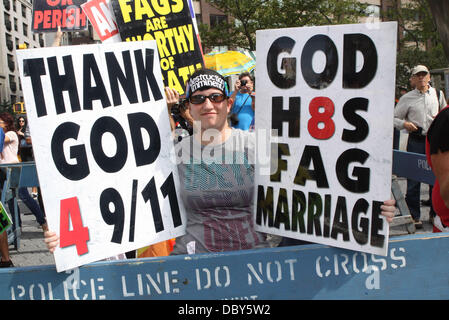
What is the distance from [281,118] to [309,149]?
0.19 meters

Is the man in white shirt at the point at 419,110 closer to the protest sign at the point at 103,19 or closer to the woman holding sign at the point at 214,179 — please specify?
the protest sign at the point at 103,19

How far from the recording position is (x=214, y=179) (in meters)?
2.34

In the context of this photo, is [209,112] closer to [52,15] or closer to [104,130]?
[104,130]

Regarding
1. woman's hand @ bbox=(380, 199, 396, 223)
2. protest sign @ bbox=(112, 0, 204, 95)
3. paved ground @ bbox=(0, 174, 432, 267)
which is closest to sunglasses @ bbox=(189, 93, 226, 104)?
woman's hand @ bbox=(380, 199, 396, 223)

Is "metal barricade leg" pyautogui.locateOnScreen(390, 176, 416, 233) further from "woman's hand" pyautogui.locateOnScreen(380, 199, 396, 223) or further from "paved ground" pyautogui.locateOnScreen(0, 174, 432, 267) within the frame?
"woman's hand" pyautogui.locateOnScreen(380, 199, 396, 223)

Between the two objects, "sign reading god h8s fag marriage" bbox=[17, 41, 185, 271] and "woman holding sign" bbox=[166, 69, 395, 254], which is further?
"woman holding sign" bbox=[166, 69, 395, 254]

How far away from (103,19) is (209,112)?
6.31 feet

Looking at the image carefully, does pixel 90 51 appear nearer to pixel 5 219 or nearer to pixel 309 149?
pixel 309 149

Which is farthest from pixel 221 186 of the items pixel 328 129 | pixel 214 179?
pixel 328 129

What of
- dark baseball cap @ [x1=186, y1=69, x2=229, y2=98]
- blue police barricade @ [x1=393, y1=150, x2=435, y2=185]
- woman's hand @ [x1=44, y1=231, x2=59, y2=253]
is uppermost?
dark baseball cap @ [x1=186, y1=69, x2=229, y2=98]

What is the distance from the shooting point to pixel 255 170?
217cm

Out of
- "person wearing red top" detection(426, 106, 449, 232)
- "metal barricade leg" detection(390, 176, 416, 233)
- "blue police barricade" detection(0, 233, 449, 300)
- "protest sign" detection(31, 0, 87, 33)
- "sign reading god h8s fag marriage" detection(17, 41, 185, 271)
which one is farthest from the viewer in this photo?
"protest sign" detection(31, 0, 87, 33)

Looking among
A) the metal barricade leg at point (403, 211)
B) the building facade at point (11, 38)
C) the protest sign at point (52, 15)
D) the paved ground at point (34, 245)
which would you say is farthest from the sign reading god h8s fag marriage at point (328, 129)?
the building facade at point (11, 38)

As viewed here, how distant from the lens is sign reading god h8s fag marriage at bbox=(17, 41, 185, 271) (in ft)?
6.41
